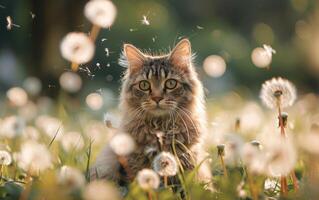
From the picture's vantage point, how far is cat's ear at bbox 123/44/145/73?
5.39 meters

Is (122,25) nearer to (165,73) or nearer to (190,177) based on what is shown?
(165,73)

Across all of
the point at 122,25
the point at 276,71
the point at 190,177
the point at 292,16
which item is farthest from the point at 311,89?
the point at 190,177

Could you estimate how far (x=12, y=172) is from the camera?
4.65 meters

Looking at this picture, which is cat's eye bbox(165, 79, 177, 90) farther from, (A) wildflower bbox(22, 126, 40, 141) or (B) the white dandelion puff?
(B) the white dandelion puff

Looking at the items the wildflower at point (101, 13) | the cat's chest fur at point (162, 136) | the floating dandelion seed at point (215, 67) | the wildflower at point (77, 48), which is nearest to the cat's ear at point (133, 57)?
the cat's chest fur at point (162, 136)

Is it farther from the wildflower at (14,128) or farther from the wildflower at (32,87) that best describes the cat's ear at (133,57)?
the wildflower at (32,87)

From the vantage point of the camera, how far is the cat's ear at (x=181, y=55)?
5281mm

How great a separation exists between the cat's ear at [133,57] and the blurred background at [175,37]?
4.11 metres

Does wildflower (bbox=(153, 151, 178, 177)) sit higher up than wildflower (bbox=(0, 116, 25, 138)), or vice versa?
wildflower (bbox=(0, 116, 25, 138))

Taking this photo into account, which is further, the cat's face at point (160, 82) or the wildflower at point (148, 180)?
the cat's face at point (160, 82)

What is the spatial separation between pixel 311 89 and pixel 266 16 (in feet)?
22.8

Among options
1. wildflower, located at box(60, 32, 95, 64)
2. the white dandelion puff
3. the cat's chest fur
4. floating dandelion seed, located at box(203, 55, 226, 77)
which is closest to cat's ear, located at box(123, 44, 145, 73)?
the cat's chest fur

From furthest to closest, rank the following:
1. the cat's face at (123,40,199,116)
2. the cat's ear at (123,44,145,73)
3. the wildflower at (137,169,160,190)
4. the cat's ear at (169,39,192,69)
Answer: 1. the cat's ear at (123,44,145,73)
2. the cat's ear at (169,39,192,69)
3. the cat's face at (123,40,199,116)
4. the wildflower at (137,169,160,190)

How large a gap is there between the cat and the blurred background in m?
4.13
